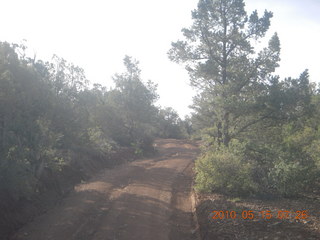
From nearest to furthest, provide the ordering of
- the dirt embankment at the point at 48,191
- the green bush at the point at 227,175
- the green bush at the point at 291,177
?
1. the dirt embankment at the point at 48,191
2. the green bush at the point at 291,177
3. the green bush at the point at 227,175

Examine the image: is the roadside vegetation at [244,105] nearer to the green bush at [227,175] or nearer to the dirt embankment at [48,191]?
the green bush at [227,175]

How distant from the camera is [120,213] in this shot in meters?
10.8

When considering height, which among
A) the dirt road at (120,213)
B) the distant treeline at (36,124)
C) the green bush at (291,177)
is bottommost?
the dirt road at (120,213)

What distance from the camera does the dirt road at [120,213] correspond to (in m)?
8.98

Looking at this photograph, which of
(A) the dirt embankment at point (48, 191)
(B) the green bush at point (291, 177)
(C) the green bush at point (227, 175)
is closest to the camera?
(A) the dirt embankment at point (48, 191)

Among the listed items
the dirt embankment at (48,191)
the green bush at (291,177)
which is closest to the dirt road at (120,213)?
the dirt embankment at (48,191)

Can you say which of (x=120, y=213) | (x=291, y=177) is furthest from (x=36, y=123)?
(x=291, y=177)

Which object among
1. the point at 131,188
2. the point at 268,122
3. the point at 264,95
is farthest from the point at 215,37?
the point at 131,188

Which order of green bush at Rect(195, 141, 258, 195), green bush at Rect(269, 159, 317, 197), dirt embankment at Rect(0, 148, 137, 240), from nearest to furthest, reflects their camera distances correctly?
1. dirt embankment at Rect(0, 148, 137, 240)
2. green bush at Rect(269, 159, 317, 197)
3. green bush at Rect(195, 141, 258, 195)

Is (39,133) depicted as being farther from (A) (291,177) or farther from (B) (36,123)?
(A) (291,177)

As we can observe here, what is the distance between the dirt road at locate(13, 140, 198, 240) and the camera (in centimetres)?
898

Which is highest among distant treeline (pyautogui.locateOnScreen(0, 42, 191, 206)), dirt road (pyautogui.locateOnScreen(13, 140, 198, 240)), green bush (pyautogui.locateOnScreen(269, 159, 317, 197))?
distant treeline (pyautogui.locateOnScreen(0, 42, 191, 206))
